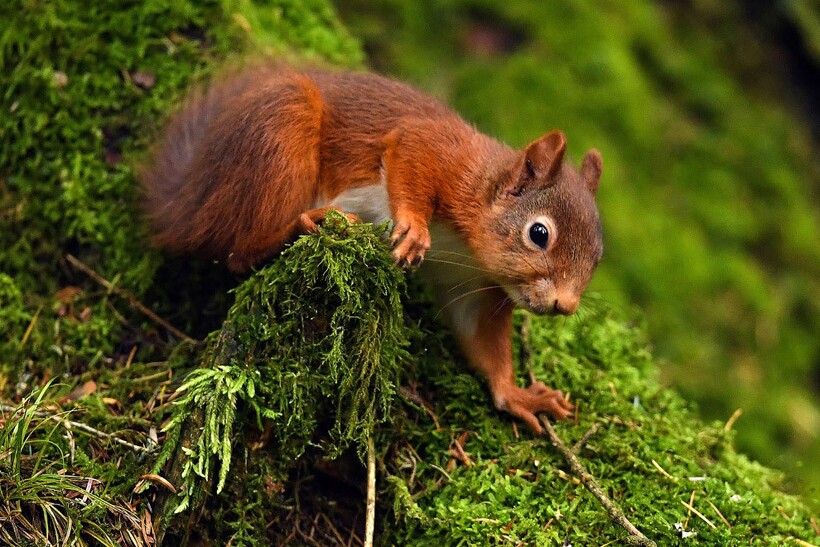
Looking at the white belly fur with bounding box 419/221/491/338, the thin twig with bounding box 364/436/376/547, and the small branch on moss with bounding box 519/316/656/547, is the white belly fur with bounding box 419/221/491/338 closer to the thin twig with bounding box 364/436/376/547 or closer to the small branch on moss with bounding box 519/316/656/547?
the small branch on moss with bounding box 519/316/656/547

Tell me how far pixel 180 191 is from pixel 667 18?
5.85m

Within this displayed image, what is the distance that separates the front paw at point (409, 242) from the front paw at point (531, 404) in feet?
2.52

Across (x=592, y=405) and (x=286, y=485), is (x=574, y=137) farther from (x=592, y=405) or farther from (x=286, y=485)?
(x=286, y=485)

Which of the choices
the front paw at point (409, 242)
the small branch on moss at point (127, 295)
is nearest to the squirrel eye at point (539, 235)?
the front paw at point (409, 242)

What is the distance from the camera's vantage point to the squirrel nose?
129 inches

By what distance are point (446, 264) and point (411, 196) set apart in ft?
1.21

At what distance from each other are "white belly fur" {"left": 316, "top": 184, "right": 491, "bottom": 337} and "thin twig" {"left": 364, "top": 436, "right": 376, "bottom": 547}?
680 mm

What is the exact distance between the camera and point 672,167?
743 cm

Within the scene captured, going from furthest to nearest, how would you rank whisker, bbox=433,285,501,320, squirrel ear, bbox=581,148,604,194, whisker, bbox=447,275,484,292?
1. squirrel ear, bbox=581,148,604,194
2. whisker, bbox=447,275,484,292
3. whisker, bbox=433,285,501,320

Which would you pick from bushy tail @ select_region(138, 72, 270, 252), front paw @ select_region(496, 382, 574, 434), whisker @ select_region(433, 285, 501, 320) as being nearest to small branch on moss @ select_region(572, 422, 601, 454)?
front paw @ select_region(496, 382, 574, 434)

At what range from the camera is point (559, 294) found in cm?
334

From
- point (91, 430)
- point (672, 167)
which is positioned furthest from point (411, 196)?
point (672, 167)

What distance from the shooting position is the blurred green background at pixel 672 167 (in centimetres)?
669

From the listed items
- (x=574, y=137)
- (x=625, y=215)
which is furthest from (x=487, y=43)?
(x=625, y=215)
